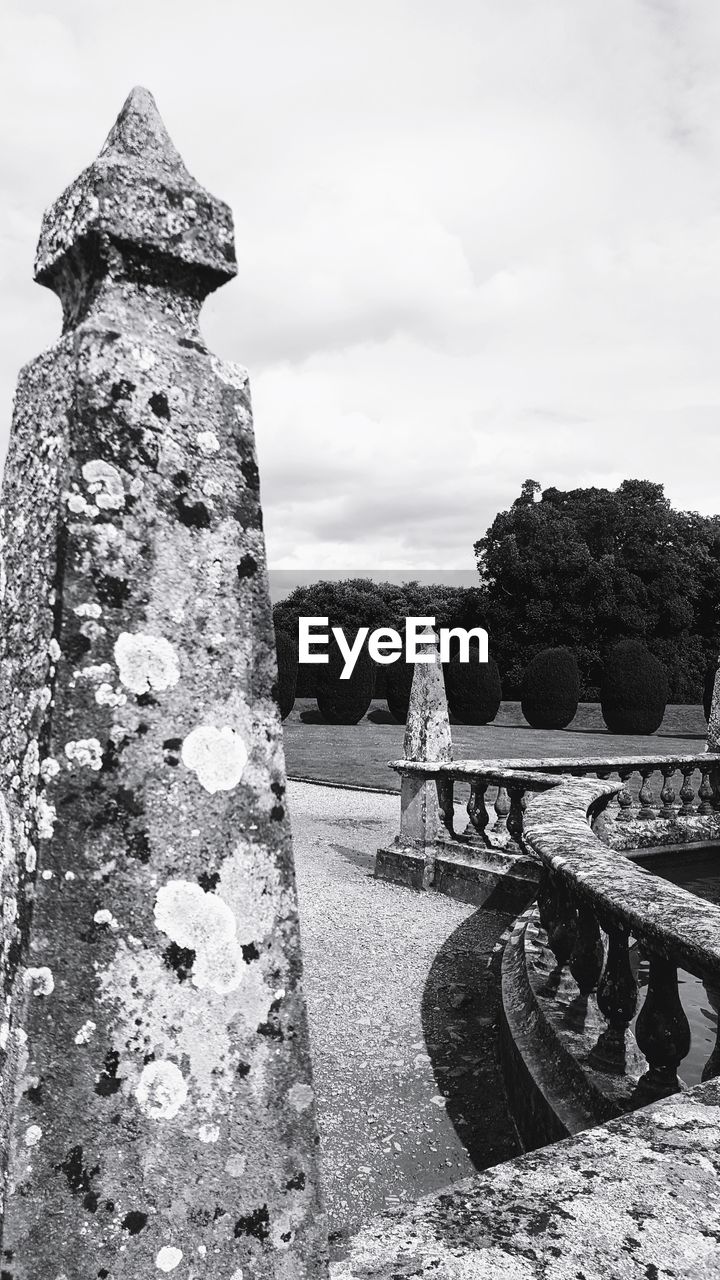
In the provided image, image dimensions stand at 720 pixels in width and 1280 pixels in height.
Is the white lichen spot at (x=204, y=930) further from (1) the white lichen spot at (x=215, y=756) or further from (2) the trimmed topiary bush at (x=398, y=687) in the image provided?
(2) the trimmed topiary bush at (x=398, y=687)

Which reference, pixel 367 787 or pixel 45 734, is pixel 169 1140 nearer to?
pixel 45 734

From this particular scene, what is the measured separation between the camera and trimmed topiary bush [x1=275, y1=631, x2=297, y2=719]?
30.5 meters

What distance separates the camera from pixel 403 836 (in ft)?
32.0

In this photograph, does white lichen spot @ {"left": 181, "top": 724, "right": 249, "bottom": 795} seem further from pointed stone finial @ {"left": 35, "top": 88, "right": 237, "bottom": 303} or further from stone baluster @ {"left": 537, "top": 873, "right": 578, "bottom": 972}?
stone baluster @ {"left": 537, "top": 873, "right": 578, "bottom": 972}

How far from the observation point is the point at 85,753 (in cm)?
125

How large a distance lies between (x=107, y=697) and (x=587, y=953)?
11.0 ft

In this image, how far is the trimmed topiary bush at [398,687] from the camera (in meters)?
31.7

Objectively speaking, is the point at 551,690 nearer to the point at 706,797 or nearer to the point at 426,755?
the point at 706,797

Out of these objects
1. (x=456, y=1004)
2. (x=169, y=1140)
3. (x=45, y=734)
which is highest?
(x=45, y=734)

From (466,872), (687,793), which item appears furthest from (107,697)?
(687,793)

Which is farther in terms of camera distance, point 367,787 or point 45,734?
point 367,787

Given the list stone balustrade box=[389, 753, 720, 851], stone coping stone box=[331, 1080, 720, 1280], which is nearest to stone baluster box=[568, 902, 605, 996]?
stone coping stone box=[331, 1080, 720, 1280]

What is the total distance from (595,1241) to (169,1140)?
0.94 meters

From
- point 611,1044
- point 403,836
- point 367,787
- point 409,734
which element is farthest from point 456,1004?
point 367,787
